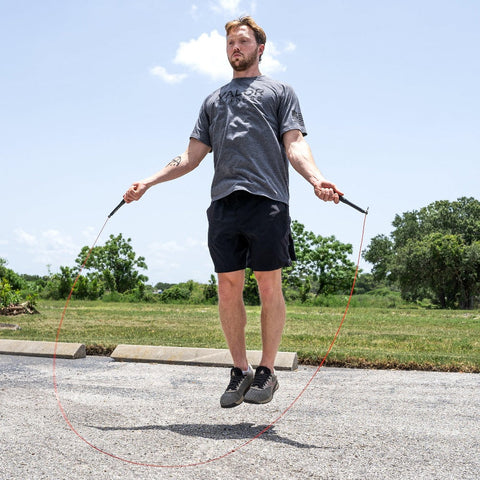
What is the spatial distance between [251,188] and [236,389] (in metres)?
1.27

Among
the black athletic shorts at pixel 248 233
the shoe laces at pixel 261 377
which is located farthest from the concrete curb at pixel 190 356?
the black athletic shorts at pixel 248 233

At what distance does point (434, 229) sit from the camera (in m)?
44.2

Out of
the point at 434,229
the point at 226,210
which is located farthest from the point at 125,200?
the point at 434,229

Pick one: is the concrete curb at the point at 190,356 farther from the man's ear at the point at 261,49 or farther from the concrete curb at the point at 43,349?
the man's ear at the point at 261,49

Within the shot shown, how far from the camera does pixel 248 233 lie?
3.39 metres

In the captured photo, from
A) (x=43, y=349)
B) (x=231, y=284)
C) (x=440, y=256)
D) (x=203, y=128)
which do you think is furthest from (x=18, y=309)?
(x=440, y=256)

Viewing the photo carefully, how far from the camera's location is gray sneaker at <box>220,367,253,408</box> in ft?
11.7

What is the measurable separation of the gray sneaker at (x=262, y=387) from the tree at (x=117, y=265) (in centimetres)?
2043

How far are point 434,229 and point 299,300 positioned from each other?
27001mm

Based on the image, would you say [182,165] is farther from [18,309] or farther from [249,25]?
[18,309]

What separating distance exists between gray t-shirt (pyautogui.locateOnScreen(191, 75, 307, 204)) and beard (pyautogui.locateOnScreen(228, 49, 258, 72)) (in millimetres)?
76

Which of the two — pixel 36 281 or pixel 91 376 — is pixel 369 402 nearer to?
pixel 91 376

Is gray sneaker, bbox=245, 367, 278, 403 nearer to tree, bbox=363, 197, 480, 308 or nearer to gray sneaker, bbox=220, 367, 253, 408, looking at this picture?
gray sneaker, bbox=220, 367, 253, 408

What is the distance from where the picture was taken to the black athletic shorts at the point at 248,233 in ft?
11.0
